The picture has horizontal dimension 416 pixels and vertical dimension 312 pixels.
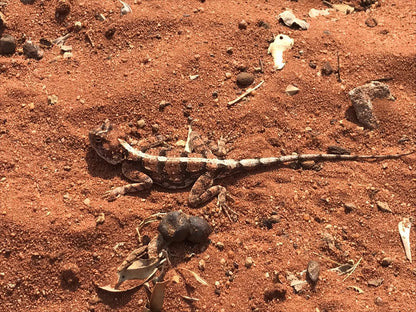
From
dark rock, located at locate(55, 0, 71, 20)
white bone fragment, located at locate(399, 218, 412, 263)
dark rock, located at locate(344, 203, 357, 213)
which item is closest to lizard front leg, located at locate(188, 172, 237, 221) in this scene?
dark rock, located at locate(344, 203, 357, 213)

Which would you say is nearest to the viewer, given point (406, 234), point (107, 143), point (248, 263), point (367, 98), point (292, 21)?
point (248, 263)

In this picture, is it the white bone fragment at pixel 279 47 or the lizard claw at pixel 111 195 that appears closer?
the lizard claw at pixel 111 195

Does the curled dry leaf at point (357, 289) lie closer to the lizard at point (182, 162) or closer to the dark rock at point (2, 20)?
the lizard at point (182, 162)

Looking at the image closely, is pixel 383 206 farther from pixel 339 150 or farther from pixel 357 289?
pixel 357 289

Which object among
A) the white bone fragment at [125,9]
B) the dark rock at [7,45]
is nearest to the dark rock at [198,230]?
the white bone fragment at [125,9]

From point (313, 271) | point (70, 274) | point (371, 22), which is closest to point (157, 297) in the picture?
point (70, 274)

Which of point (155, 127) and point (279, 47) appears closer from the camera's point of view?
point (155, 127)
